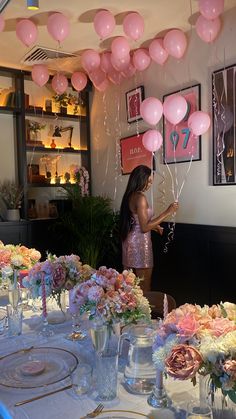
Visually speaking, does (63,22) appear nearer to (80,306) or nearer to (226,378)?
(80,306)

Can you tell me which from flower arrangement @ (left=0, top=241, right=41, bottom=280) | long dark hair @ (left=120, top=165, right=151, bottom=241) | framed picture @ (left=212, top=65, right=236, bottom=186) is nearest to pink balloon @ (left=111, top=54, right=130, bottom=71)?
framed picture @ (left=212, top=65, right=236, bottom=186)

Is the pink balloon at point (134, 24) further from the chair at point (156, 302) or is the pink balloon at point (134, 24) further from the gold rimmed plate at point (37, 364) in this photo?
the gold rimmed plate at point (37, 364)

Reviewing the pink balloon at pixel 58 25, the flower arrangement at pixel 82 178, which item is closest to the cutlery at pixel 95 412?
the pink balloon at pixel 58 25

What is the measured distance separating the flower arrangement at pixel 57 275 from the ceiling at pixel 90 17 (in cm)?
205

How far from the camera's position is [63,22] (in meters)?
2.79

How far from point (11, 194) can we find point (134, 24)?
215 centimetres

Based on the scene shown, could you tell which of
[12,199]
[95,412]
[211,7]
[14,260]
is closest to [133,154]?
[12,199]

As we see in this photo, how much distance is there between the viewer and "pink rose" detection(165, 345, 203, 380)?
0.85 m

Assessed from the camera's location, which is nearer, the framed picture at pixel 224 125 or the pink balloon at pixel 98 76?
the framed picture at pixel 224 125

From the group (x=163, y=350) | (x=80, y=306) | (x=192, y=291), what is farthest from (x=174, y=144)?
(x=163, y=350)

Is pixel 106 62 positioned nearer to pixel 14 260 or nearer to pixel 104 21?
pixel 104 21

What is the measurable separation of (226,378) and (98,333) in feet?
1.45

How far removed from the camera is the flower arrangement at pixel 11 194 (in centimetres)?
397

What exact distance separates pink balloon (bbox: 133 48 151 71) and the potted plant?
6.03 feet
